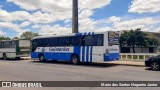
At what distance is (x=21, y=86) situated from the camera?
38.0ft

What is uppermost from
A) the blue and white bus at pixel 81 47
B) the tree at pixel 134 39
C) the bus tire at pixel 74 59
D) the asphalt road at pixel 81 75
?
the tree at pixel 134 39

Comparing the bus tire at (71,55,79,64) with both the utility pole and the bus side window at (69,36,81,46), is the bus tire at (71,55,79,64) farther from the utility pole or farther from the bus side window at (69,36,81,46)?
the utility pole

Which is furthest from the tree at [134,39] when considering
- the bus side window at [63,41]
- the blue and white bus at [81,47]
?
the bus side window at [63,41]

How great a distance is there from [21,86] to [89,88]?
313 cm

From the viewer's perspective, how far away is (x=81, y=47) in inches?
904

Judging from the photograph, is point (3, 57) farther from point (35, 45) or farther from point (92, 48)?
point (92, 48)

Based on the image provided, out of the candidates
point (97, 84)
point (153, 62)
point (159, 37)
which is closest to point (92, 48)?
point (153, 62)

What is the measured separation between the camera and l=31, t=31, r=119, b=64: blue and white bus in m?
21.2

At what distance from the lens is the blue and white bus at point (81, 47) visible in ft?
69.6

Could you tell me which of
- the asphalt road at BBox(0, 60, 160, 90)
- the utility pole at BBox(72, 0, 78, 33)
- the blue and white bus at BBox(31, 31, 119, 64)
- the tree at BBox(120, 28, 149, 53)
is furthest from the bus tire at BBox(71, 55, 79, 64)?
the tree at BBox(120, 28, 149, 53)

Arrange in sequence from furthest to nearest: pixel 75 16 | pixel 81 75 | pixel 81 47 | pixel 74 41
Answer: pixel 75 16, pixel 74 41, pixel 81 47, pixel 81 75

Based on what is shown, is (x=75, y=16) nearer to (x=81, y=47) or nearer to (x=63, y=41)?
(x=63, y=41)

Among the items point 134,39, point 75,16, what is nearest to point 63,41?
point 75,16

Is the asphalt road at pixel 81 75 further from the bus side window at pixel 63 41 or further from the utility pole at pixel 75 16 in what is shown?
the utility pole at pixel 75 16
